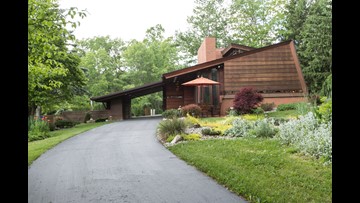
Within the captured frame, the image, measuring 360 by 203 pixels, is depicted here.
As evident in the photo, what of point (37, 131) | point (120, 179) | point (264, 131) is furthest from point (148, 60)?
point (120, 179)

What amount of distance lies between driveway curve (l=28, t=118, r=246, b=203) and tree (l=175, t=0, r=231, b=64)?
30.0m

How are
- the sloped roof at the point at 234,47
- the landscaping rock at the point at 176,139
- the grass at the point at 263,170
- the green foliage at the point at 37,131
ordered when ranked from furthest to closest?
the sloped roof at the point at 234,47, the green foliage at the point at 37,131, the landscaping rock at the point at 176,139, the grass at the point at 263,170

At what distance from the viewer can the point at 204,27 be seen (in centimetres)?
3600

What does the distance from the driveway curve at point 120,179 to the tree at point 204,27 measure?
30.0 m

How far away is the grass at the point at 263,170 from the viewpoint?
3998 millimetres

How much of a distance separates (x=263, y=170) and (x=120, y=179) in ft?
8.15

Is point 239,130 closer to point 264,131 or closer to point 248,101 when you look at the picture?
point 264,131

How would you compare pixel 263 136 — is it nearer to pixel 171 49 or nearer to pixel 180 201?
pixel 180 201

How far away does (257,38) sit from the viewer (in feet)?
110

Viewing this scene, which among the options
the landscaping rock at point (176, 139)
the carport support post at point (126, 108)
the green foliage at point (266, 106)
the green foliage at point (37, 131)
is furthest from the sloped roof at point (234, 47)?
the landscaping rock at point (176, 139)

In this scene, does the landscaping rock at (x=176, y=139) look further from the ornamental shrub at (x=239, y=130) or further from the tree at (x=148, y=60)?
the tree at (x=148, y=60)
